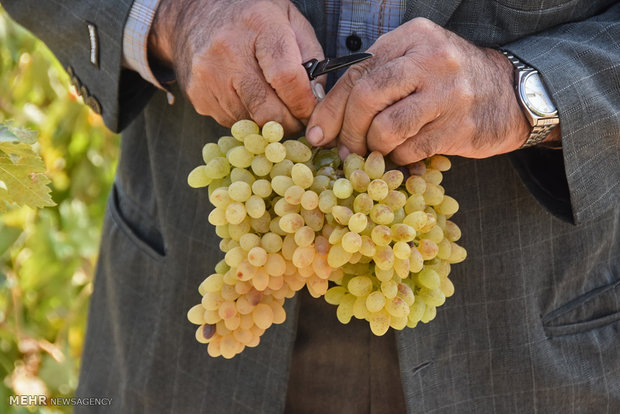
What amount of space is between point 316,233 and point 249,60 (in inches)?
9.4

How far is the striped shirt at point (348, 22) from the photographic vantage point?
0.92 m

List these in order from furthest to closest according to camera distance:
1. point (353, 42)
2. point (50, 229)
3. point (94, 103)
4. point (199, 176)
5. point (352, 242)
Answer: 1. point (50, 229)
2. point (94, 103)
3. point (353, 42)
4. point (199, 176)
5. point (352, 242)

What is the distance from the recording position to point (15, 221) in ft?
5.80

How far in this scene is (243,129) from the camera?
0.76 metres

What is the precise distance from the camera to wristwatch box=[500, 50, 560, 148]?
2.64ft

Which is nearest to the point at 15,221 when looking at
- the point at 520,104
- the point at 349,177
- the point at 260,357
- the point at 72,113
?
the point at 72,113

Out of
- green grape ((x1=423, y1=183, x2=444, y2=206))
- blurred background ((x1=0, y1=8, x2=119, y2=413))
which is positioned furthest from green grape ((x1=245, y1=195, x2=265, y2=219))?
blurred background ((x1=0, y1=8, x2=119, y2=413))

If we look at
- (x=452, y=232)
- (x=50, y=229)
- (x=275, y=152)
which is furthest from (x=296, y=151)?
(x=50, y=229)

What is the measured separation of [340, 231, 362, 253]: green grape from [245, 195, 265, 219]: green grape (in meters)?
0.11

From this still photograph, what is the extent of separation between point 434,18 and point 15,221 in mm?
1388

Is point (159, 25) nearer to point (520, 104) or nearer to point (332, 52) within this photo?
point (332, 52)

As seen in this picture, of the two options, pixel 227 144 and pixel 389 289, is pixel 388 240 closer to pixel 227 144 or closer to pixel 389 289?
pixel 389 289

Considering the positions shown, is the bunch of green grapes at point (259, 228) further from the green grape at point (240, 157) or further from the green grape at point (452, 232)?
the green grape at point (452, 232)

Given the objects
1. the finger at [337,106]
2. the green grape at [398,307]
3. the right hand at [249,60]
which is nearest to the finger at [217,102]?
the right hand at [249,60]
